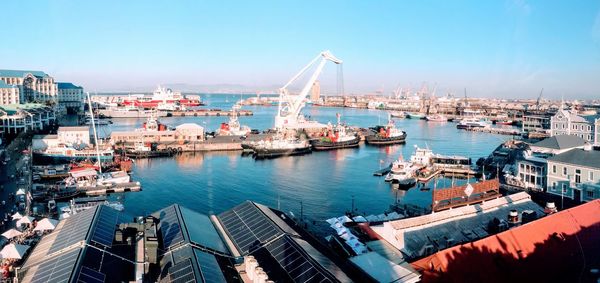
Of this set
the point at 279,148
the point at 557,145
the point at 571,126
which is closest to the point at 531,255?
the point at 557,145

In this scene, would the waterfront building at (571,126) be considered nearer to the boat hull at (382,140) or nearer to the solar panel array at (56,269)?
the boat hull at (382,140)

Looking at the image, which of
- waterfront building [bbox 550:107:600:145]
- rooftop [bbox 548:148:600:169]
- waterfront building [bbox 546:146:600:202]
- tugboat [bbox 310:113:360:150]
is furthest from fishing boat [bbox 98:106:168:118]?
rooftop [bbox 548:148:600:169]

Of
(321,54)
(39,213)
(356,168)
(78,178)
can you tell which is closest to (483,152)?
(356,168)

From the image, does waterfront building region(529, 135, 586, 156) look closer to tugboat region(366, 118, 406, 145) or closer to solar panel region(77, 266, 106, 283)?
solar panel region(77, 266, 106, 283)

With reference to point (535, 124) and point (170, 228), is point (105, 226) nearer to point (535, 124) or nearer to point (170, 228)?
point (170, 228)

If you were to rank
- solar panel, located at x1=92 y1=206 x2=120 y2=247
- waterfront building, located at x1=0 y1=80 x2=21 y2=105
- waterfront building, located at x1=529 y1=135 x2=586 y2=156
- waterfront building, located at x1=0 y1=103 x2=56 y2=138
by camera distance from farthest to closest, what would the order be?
waterfront building, located at x1=0 y1=80 x2=21 y2=105 → waterfront building, located at x1=0 y1=103 x2=56 y2=138 → waterfront building, located at x1=529 y1=135 x2=586 y2=156 → solar panel, located at x1=92 y1=206 x2=120 y2=247

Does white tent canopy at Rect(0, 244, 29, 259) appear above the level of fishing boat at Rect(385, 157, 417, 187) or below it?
above
